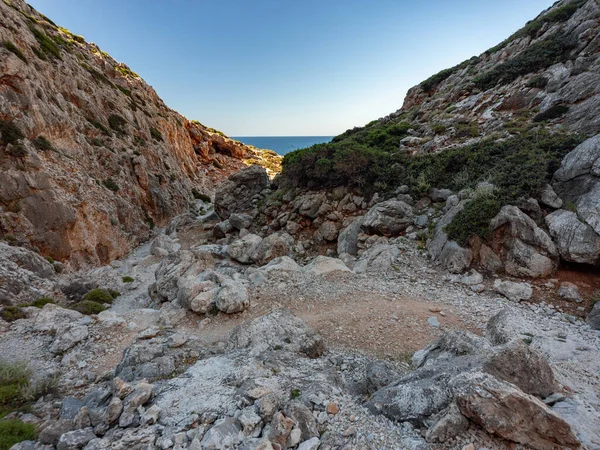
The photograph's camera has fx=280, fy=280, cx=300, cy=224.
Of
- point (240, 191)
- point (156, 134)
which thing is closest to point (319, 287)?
point (240, 191)

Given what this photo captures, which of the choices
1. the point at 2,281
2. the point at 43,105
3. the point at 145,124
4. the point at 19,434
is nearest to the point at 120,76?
the point at 145,124

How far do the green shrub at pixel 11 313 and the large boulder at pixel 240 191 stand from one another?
16.0 metres

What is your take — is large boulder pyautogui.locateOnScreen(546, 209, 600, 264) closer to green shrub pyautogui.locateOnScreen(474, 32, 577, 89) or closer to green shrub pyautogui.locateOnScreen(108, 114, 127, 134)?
green shrub pyautogui.locateOnScreen(474, 32, 577, 89)

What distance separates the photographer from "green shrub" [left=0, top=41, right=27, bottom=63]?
1805cm

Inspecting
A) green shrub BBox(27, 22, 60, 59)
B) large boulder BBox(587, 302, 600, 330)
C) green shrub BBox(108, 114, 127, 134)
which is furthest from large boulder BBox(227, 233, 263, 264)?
green shrub BBox(27, 22, 60, 59)

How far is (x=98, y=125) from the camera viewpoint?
82.1 feet

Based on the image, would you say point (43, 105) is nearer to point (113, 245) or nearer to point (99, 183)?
point (99, 183)

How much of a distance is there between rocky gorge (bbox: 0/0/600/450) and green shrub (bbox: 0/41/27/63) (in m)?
0.21

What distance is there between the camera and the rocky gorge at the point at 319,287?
4.19m

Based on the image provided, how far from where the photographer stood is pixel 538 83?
20031 mm

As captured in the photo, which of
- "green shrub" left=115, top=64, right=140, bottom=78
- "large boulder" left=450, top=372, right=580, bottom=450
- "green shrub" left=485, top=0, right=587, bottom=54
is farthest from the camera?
"green shrub" left=115, top=64, right=140, bottom=78

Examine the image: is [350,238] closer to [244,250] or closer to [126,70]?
[244,250]

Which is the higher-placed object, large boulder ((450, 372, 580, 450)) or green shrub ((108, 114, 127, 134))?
green shrub ((108, 114, 127, 134))

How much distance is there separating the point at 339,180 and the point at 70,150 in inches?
769
